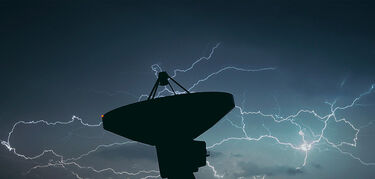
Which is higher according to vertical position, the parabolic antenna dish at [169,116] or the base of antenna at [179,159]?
the parabolic antenna dish at [169,116]

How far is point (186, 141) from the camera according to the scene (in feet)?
28.5

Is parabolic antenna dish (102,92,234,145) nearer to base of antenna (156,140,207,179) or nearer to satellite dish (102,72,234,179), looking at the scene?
satellite dish (102,72,234,179)

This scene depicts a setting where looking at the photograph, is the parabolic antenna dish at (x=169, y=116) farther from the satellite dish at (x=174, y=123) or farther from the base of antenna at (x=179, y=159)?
the base of antenna at (x=179, y=159)

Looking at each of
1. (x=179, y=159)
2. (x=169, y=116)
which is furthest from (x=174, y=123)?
(x=179, y=159)

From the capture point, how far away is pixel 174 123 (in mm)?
8039

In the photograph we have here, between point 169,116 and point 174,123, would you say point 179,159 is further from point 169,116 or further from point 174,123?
point 169,116

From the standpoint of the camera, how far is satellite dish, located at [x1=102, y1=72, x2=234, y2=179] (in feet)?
25.2

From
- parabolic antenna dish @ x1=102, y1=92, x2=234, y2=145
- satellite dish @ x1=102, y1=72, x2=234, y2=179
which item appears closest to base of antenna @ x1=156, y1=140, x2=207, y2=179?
satellite dish @ x1=102, y1=72, x2=234, y2=179

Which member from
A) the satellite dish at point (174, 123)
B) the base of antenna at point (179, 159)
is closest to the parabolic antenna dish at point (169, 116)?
the satellite dish at point (174, 123)

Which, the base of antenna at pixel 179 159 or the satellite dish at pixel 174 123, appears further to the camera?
the base of antenna at pixel 179 159

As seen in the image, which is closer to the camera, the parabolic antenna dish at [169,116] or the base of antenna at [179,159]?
the parabolic antenna dish at [169,116]

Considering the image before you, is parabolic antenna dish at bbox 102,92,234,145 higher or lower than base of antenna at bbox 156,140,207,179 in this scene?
higher

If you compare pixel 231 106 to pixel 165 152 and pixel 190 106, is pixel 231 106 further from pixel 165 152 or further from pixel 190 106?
pixel 165 152

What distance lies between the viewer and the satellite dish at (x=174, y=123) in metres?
7.67
